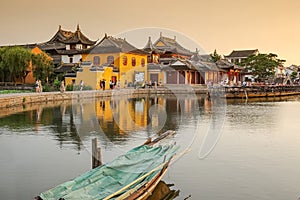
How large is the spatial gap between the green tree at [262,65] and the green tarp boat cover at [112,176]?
182ft

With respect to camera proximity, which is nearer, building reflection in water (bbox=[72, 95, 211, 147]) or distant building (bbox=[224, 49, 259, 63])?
building reflection in water (bbox=[72, 95, 211, 147])

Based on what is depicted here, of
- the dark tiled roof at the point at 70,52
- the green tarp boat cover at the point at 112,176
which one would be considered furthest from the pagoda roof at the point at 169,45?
the green tarp boat cover at the point at 112,176

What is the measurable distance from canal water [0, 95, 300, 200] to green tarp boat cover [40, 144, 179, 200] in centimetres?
89

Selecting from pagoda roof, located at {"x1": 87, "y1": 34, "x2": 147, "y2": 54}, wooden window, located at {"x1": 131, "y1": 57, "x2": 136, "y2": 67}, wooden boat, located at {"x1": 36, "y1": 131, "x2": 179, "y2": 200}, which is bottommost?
wooden boat, located at {"x1": 36, "y1": 131, "x2": 179, "y2": 200}

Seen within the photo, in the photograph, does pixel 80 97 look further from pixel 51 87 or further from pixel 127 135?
pixel 127 135

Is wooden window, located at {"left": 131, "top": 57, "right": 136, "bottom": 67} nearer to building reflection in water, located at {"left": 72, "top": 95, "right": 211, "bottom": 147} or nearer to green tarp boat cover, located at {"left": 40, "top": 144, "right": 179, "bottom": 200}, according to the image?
building reflection in water, located at {"left": 72, "top": 95, "right": 211, "bottom": 147}

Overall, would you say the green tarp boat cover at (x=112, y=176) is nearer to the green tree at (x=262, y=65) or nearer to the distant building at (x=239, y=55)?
the green tree at (x=262, y=65)

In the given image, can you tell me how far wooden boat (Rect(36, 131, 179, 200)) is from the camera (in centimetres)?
619

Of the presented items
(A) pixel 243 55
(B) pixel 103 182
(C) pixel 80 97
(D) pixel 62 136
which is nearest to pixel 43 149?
(D) pixel 62 136

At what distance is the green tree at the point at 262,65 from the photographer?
61219 millimetres

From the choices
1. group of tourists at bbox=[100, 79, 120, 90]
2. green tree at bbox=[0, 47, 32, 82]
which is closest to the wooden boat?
group of tourists at bbox=[100, 79, 120, 90]

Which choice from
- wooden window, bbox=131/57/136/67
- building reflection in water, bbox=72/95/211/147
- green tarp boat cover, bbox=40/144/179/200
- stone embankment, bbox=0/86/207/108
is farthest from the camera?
wooden window, bbox=131/57/136/67

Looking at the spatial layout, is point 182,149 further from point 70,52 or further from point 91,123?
point 70,52

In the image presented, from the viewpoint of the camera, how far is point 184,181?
9102 millimetres
